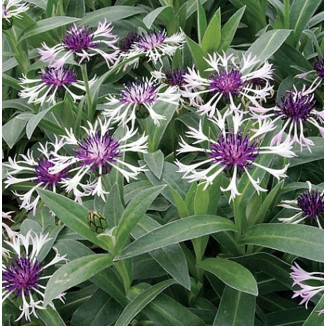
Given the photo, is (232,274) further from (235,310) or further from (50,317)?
(50,317)

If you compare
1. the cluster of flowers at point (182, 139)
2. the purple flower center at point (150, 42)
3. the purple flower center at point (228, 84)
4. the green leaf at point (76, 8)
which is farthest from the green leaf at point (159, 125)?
the green leaf at point (76, 8)

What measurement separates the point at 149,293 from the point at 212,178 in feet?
0.79

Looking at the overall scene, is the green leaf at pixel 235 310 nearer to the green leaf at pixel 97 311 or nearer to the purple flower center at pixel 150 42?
the green leaf at pixel 97 311

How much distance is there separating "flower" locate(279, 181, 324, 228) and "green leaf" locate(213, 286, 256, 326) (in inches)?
6.3

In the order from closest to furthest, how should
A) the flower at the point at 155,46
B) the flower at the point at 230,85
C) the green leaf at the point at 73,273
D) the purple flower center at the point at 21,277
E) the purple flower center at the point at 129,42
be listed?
the green leaf at the point at 73,273 → the purple flower center at the point at 21,277 → the flower at the point at 230,85 → the flower at the point at 155,46 → the purple flower center at the point at 129,42

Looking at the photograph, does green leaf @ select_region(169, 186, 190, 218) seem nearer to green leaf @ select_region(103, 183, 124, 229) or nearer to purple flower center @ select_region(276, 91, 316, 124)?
green leaf @ select_region(103, 183, 124, 229)

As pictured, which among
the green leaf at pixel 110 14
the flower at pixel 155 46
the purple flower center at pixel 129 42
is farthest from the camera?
the green leaf at pixel 110 14

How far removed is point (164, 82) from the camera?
4.14 ft

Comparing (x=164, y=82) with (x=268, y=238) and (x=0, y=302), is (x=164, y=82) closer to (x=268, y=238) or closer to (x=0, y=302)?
(x=268, y=238)

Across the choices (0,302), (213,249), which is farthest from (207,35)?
(0,302)

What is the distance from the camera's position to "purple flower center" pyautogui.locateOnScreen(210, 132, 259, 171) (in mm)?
876

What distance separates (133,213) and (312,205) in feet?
1.06

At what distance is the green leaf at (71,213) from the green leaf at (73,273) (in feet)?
0.09

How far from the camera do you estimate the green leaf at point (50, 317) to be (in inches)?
37.6
